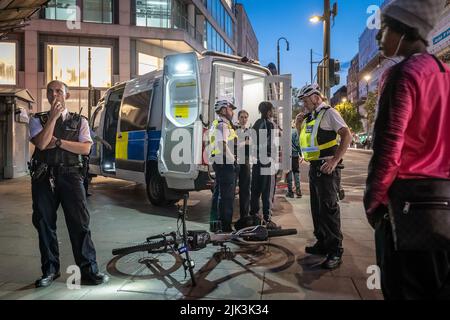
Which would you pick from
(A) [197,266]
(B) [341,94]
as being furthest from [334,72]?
(B) [341,94]

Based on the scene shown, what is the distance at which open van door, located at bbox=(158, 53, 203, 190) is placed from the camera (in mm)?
6492

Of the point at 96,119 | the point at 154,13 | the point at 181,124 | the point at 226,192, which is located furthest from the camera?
the point at 154,13

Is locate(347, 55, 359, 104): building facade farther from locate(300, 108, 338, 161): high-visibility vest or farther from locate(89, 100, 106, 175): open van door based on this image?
locate(300, 108, 338, 161): high-visibility vest

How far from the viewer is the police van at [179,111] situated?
259 inches

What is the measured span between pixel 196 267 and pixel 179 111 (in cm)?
335

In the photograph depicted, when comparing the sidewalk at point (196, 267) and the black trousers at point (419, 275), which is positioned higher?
the black trousers at point (419, 275)

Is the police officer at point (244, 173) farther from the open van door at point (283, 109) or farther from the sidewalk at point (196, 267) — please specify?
the open van door at point (283, 109)

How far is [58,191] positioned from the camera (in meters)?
3.55

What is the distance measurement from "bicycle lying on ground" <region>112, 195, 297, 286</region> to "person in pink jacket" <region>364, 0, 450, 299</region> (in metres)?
2.14

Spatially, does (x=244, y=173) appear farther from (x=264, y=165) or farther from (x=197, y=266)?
(x=197, y=266)

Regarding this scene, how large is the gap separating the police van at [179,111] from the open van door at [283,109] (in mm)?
18

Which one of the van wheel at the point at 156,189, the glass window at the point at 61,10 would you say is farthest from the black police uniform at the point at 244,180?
the glass window at the point at 61,10

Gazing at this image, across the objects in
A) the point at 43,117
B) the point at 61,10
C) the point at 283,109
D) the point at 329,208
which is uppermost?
the point at 61,10

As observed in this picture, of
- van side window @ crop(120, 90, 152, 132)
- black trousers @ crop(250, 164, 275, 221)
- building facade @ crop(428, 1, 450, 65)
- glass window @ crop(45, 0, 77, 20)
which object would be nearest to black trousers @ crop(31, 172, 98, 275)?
black trousers @ crop(250, 164, 275, 221)
